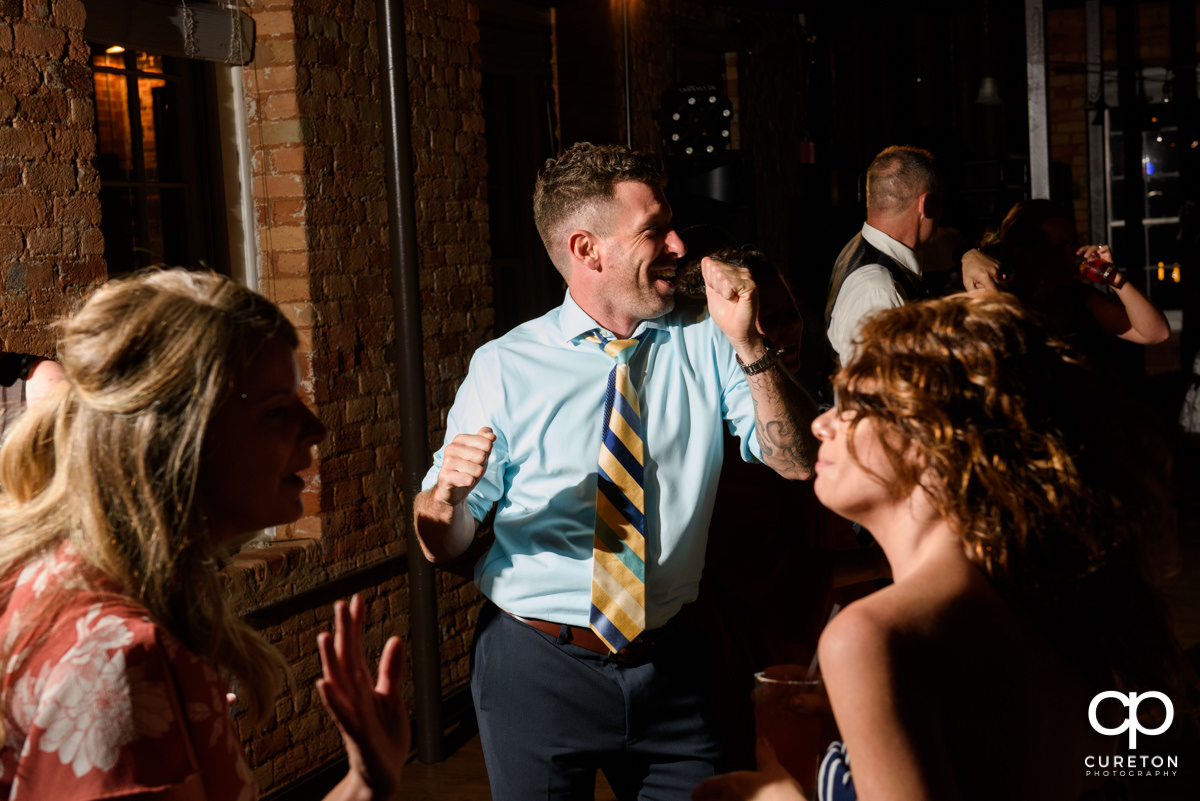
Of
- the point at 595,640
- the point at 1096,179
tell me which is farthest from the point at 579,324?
the point at 1096,179

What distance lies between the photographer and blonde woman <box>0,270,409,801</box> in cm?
98

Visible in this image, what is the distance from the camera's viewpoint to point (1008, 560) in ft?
3.86

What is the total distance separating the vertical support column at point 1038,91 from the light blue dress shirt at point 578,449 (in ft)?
11.2

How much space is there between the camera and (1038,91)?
4.98 m

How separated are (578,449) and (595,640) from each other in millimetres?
345

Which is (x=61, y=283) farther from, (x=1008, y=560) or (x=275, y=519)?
(x=1008, y=560)

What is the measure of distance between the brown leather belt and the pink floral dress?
102 centimetres

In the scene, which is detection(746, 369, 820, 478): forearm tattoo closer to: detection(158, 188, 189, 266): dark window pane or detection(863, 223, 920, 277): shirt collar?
detection(863, 223, 920, 277): shirt collar

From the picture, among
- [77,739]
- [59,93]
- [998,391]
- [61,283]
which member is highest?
[59,93]

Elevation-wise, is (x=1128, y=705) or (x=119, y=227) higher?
(x=119, y=227)

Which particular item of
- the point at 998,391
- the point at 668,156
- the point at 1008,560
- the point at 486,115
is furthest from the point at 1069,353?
the point at 668,156

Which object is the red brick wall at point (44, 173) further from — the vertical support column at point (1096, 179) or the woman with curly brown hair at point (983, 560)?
the vertical support column at point (1096, 179)

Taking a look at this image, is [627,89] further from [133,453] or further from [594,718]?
[133,453]

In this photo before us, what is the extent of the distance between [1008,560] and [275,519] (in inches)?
30.5
